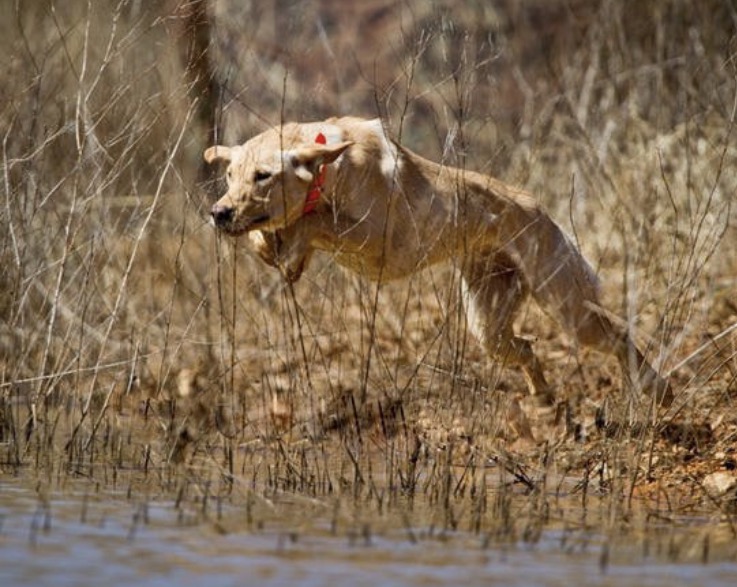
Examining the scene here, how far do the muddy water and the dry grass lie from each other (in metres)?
0.26

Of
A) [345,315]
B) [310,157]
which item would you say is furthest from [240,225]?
[345,315]

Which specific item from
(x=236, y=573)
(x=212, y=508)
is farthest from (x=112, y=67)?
(x=236, y=573)

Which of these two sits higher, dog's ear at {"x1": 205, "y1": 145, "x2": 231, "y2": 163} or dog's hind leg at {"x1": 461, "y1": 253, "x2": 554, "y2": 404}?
dog's ear at {"x1": 205, "y1": 145, "x2": 231, "y2": 163}

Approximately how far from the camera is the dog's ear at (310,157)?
859 cm

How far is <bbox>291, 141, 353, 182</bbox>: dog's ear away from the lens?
8.59 metres

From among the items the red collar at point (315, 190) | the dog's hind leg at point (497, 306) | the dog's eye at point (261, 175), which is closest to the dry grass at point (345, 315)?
the dog's hind leg at point (497, 306)

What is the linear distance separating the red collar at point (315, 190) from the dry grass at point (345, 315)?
31 cm

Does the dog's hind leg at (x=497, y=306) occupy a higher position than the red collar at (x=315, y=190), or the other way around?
the red collar at (x=315, y=190)

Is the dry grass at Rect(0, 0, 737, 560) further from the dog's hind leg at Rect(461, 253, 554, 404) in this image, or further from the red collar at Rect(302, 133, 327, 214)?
the red collar at Rect(302, 133, 327, 214)

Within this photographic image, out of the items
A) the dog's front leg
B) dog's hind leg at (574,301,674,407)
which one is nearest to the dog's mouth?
the dog's front leg

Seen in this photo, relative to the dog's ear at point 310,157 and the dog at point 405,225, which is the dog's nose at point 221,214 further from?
the dog's ear at point 310,157

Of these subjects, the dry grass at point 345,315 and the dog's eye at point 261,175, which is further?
the dog's eye at point 261,175

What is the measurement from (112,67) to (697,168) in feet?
15.3

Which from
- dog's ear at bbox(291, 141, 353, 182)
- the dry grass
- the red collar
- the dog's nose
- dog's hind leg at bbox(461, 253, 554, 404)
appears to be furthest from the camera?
dog's hind leg at bbox(461, 253, 554, 404)
